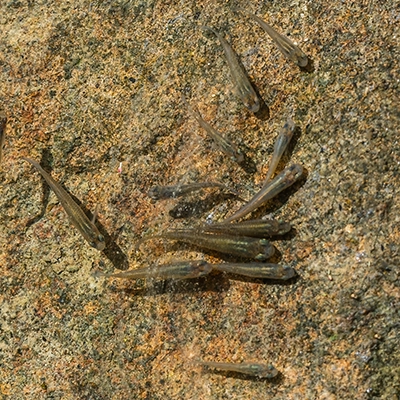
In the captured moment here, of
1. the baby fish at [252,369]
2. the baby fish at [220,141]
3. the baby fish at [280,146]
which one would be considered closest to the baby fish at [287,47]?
the baby fish at [280,146]

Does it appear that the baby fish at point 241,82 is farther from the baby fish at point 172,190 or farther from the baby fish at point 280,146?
the baby fish at point 172,190

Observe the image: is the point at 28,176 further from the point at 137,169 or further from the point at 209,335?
the point at 209,335

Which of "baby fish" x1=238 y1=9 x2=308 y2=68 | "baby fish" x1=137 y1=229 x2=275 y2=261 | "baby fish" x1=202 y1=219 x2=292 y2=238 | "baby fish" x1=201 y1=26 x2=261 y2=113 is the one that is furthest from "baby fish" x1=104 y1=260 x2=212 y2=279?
"baby fish" x1=238 y1=9 x2=308 y2=68

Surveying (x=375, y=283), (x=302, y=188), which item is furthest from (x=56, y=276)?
(x=375, y=283)

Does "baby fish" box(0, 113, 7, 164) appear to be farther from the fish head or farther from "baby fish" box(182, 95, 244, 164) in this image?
"baby fish" box(182, 95, 244, 164)

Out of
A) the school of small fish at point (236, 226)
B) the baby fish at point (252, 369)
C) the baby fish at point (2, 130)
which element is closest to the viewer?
the baby fish at point (252, 369)
